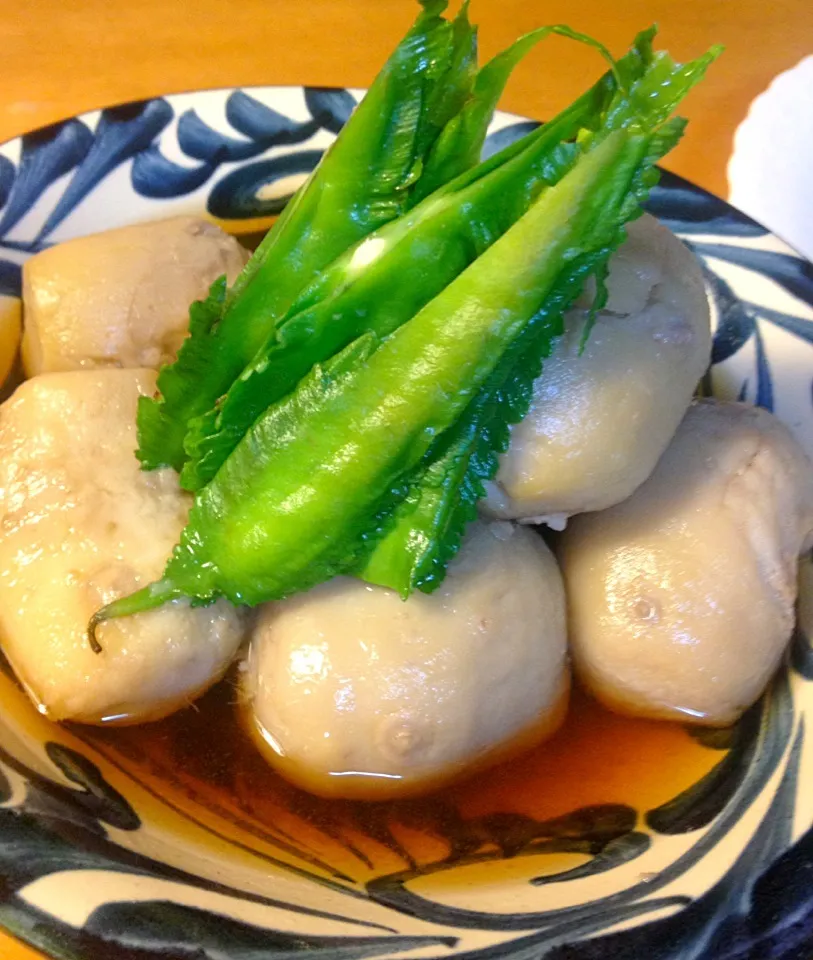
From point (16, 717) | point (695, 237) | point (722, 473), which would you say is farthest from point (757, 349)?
point (16, 717)

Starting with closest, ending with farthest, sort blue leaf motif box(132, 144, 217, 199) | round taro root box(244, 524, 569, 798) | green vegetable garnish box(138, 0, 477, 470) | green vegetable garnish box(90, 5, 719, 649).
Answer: green vegetable garnish box(90, 5, 719, 649) < green vegetable garnish box(138, 0, 477, 470) < round taro root box(244, 524, 569, 798) < blue leaf motif box(132, 144, 217, 199)

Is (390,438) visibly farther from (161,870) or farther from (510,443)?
(161,870)

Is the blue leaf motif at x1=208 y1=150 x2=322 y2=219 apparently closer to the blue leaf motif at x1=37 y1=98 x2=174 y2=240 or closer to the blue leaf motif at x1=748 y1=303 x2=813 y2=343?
the blue leaf motif at x1=37 y1=98 x2=174 y2=240

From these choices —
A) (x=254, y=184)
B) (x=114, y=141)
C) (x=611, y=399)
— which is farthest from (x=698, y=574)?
(x=114, y=141)

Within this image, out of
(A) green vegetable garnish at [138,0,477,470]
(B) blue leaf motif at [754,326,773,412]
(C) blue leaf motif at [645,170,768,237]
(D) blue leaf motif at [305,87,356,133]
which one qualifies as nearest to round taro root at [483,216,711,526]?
(A) green vegetable garnish at [138,0,477,470]

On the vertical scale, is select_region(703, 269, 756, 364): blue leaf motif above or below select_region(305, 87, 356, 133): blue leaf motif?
below

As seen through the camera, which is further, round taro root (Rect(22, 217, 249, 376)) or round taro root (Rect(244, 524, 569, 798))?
round taro root (Rect(22, 217, 249, 376))
